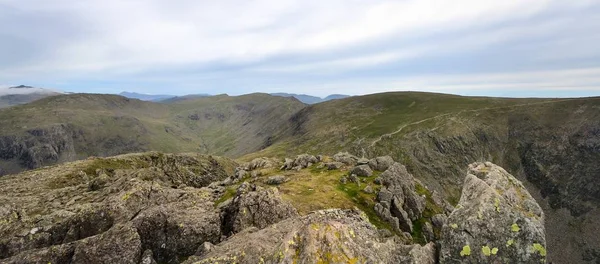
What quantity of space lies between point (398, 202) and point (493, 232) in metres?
44.9

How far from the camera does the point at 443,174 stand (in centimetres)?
19525

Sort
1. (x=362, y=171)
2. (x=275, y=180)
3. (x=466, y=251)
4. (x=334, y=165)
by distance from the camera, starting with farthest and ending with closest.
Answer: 1. (x=334, y=165)
2. (x=362, y=171)
3. (x=275, y=180)
4. (x=466, y=251)

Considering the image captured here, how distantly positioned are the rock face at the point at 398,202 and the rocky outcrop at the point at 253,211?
30039 millimetres

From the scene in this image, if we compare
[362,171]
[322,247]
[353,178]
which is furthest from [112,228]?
[362,171]

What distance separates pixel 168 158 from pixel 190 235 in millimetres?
77527

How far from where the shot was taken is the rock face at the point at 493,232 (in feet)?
57.6

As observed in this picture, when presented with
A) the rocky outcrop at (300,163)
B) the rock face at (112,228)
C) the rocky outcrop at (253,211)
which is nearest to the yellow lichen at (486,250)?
the rocky outcrop at (253,211)

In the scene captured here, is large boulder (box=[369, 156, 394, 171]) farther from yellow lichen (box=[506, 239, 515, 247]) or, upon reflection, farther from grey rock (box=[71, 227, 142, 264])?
grey rock (box=[71, 227, 142, 264])

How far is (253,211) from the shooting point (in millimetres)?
30500

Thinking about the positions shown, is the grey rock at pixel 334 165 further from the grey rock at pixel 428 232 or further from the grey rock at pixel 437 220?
the grey rock at pixel 428 232

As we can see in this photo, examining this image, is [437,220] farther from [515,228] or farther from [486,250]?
[486,250]

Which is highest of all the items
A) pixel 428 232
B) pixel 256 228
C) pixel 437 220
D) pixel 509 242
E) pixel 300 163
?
pixel 509 242

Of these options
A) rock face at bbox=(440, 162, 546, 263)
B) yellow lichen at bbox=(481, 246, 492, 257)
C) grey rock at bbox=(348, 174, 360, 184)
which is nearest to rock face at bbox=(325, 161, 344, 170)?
grey rock at bbox=(348, 174, 360, 184)

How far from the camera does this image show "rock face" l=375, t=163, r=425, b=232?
2256 inches
